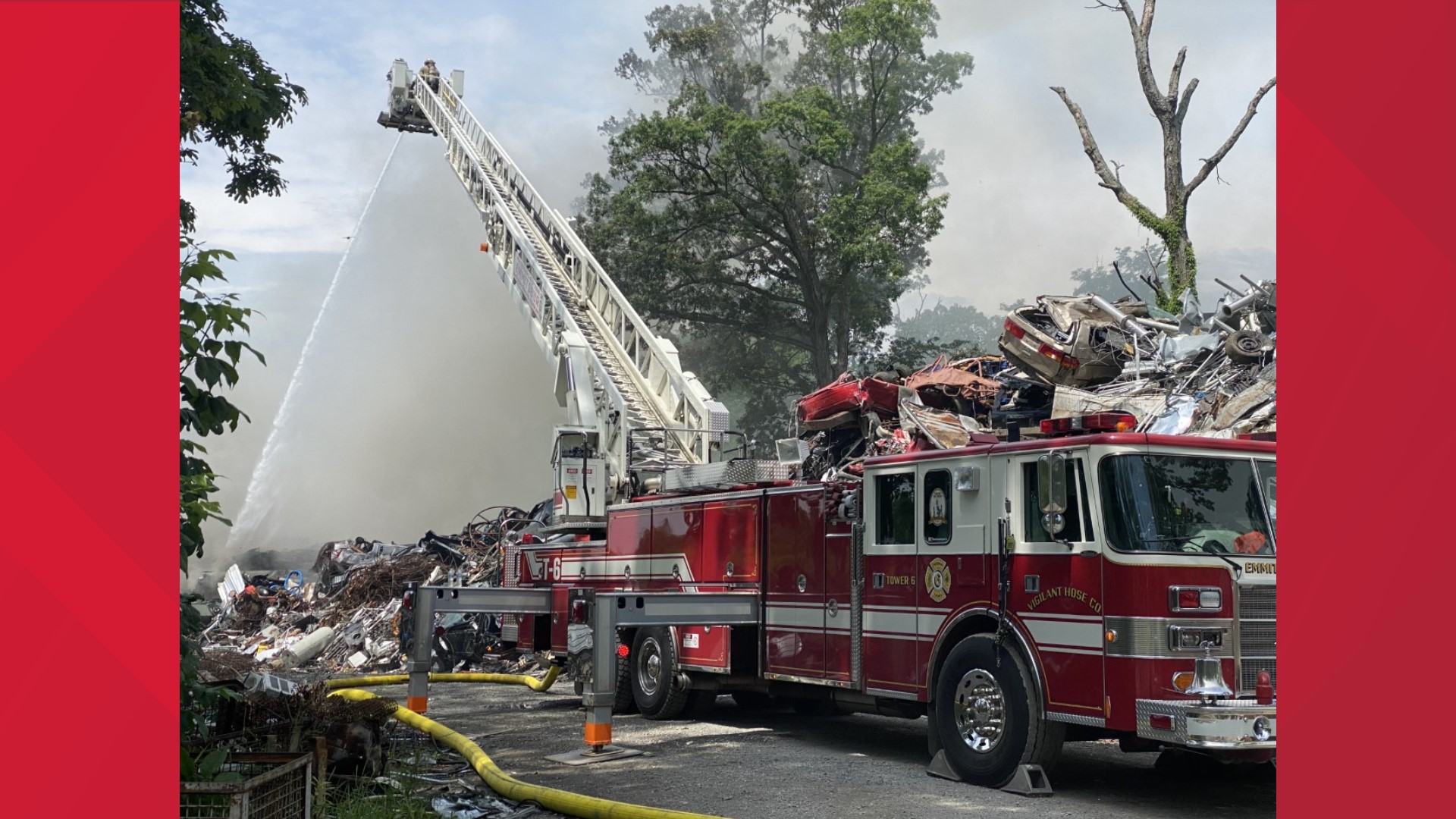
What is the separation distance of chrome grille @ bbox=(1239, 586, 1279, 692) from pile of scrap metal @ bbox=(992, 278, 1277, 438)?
4.50m

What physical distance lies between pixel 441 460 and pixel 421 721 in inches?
1021

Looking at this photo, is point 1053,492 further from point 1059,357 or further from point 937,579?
point 1059,357

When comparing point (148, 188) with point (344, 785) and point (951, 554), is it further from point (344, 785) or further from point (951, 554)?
point (951, 554)

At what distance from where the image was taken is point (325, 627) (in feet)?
70.6

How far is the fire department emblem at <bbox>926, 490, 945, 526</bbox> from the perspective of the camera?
31.4ft

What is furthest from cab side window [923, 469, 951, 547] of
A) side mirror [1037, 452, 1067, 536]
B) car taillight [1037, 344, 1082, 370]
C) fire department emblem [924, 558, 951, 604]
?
car taillight [1037, 344, 1082, 370]

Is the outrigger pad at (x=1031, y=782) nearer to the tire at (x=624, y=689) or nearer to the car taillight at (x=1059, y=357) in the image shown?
the tire at (x=624, y=689)

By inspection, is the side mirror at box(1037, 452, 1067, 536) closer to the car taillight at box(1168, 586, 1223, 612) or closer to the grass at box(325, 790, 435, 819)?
the car taillight at box(1168, 586, 1223, 612)

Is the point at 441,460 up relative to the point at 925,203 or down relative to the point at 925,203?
down

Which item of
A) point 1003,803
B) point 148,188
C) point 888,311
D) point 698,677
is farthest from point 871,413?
point 888,311

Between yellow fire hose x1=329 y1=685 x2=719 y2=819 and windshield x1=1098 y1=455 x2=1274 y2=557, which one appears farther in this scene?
windshield x1=1098 y1=455 x2=1274 y2=557

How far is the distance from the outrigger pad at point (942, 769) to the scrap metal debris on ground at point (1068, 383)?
151 inches

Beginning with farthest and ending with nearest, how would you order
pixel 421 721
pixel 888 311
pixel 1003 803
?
pixel 888 311, pixel 421 721, pixel 1003 803

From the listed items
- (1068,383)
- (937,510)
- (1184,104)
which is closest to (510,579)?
(1068,383)
